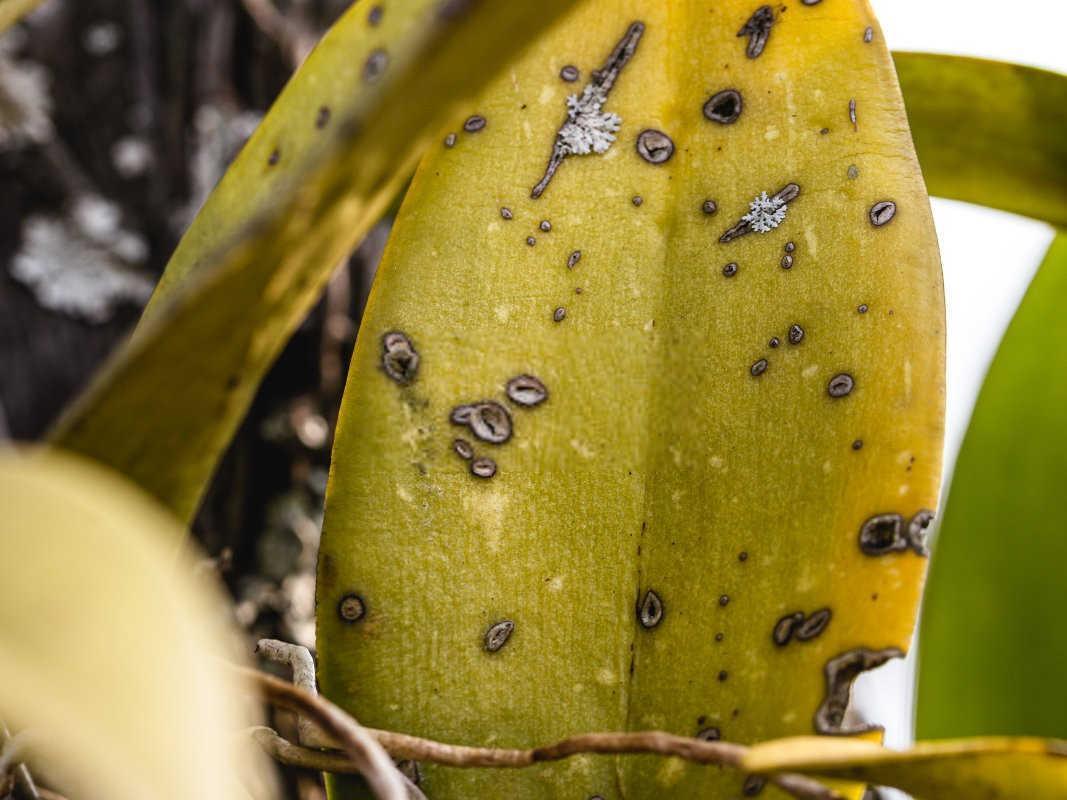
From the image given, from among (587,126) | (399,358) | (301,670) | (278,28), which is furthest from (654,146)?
(278,28)

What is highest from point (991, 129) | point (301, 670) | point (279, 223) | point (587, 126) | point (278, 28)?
point (278, 28)

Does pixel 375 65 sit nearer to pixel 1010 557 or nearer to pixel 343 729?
pixel 343 729

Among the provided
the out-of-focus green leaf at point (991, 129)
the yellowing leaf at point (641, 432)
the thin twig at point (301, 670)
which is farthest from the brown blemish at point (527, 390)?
the out-of-focus green leaf at point (991, 129)

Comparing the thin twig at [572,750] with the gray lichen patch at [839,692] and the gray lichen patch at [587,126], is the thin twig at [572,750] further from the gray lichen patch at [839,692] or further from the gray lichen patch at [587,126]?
the gray lichen patch at [587,126]

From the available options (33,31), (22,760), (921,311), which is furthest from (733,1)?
(33,31)

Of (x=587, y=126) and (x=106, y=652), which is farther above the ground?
(x=587, y=126)

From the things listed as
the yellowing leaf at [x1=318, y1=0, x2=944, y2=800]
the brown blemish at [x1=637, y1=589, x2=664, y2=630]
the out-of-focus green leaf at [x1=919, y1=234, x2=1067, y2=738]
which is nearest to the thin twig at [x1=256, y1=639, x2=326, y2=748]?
the yellowing leaf at [x1=318, y1=0, x2=944, y2=800]

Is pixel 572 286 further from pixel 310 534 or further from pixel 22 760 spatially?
pixel 310 534
